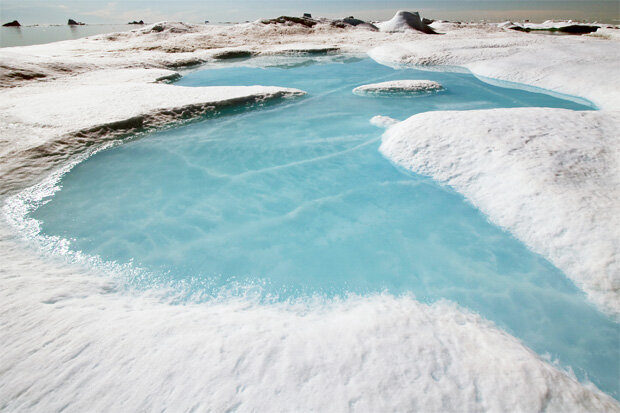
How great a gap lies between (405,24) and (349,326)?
2923 centimetres

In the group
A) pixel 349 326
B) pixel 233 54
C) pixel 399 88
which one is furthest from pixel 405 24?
pixel 349 326

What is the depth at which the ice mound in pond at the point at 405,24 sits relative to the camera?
83.4 ft

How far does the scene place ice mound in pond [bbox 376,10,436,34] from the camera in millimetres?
25422

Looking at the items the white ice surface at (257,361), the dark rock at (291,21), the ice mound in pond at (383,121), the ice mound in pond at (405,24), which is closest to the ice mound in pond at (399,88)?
the ice mound in pond at (383,121)

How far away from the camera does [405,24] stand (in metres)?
25.7

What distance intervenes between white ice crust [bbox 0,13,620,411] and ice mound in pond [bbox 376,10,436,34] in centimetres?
2382

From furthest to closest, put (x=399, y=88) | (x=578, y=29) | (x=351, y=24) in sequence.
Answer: (x=578, y=29), (x=351, y=24), (x=399, y=88)

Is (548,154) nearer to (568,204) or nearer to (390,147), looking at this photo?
(568,204)

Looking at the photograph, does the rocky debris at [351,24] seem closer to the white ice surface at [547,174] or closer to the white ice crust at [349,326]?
the white ice surface at [547,174]

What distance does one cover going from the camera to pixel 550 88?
9344 millimetres

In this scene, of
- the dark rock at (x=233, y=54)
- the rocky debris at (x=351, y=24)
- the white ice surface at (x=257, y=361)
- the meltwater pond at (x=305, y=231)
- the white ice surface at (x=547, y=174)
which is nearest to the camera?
the white ice surface at (x=257, y=361)

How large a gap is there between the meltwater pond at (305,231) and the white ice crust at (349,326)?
25cm

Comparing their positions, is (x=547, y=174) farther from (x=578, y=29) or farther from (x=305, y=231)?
(x=578, y=29)

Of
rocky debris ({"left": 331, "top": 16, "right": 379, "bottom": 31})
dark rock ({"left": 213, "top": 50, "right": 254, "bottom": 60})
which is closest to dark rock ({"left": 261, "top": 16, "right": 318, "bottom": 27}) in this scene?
rocky debris ({"left": 331, "top": 16, "right": 379, "bottom": 31})
